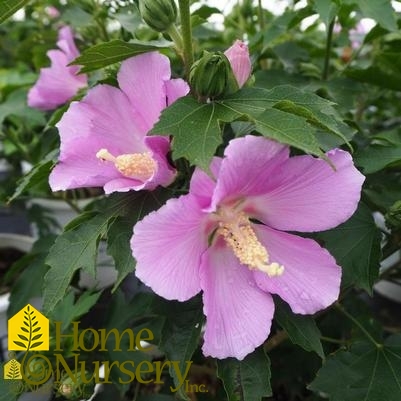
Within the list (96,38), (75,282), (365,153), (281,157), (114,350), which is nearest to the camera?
(281,157)

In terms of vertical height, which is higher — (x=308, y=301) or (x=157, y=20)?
(x=157, y=20)

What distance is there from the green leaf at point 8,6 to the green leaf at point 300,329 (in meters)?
0.44

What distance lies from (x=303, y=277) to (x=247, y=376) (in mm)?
130

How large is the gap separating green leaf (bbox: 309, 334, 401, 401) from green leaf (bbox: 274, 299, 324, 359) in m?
0.12

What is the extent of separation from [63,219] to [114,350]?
82 cm

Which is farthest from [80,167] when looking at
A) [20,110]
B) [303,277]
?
[20,110]

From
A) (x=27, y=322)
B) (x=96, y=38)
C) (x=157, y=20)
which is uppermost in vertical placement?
(x=157, y=20)

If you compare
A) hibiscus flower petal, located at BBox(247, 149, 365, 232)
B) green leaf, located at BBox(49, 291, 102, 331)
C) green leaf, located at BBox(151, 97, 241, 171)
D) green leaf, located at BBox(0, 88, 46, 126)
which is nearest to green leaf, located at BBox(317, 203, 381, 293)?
hibiscus flower petal, located at BBox(247, 149, 365, 232)

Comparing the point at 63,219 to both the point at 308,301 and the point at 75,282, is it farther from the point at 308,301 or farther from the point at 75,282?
the point at 308,301

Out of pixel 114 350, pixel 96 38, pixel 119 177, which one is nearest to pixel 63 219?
pixel 96 38

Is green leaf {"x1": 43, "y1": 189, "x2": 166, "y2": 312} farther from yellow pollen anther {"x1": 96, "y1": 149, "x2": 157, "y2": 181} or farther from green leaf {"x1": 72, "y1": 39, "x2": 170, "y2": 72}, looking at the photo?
green leaf {"x1": 72, "y1": 39, "x2": 170, "y2": 72}

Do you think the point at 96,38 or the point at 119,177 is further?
the point at 96,38

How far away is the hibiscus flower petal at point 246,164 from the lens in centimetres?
Result: 45

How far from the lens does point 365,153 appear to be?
626 millimetres
